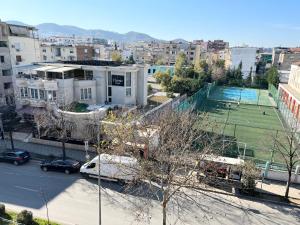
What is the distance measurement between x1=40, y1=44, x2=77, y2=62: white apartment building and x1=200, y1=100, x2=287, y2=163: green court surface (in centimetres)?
4110

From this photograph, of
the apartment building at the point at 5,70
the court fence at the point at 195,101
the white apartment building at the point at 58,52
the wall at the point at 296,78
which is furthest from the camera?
the white apartment building at the point at 58,52

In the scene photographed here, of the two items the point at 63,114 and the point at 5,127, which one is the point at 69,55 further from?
the point at 63,114

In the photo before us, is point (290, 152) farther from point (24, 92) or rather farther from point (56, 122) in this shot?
point (24, 92)

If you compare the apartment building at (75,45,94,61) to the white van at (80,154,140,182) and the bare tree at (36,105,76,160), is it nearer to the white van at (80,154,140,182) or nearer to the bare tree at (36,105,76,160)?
the bare tree at (36,105,76,160)

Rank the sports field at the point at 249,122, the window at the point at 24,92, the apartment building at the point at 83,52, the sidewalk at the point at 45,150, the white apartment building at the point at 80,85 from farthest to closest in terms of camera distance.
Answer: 1. the apartment building at the point at 83,52
2. the window at the point at 24,92
3. the white apartment building at the point at 80,85
4. the sports field at the point at 249,122
5. the sidewalk at the point at 45,150

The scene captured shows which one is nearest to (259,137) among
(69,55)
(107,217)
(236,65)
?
(107,217)

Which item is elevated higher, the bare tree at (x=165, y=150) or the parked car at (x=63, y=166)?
the bare tree at (x=165, y=150)

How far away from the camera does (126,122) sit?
21.6 meters

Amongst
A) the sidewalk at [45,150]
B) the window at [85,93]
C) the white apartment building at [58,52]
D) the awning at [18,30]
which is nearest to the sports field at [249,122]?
the sidewalk at [45,150]

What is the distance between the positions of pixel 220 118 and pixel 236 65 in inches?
2507

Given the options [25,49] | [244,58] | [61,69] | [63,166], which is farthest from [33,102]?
[244,58]

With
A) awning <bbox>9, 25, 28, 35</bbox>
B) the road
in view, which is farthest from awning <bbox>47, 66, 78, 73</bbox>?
awning <bbox>9, 25, 28, 35</bbox>

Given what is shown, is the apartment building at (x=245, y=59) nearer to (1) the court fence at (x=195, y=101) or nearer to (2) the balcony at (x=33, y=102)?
(1) the court fence at (x=195, y=101)

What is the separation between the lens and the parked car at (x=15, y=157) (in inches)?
921
